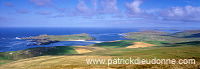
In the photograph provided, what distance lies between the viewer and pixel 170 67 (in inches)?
1248

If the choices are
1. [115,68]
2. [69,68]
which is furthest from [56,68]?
[115,68]

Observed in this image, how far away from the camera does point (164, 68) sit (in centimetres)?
3108

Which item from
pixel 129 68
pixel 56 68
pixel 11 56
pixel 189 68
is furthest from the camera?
pixel 11 56

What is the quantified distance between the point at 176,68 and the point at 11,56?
85140mm

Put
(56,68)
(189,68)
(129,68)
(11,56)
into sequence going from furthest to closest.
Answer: (11,56) < (56,68) < (129,68) < (189,68)

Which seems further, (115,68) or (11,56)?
(11,56)

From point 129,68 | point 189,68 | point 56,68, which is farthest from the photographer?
point 56,68

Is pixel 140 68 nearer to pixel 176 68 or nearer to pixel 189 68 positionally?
pixel 176 68

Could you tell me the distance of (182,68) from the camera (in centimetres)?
3055

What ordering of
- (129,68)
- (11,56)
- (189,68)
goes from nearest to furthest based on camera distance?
(189,68), (129,68), (11,56)

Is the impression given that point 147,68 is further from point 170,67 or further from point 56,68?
point 56,68

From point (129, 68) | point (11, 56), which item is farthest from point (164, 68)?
point (11, 56)

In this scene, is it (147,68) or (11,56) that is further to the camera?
(11,56)

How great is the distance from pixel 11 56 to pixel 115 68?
74223 millimetres
